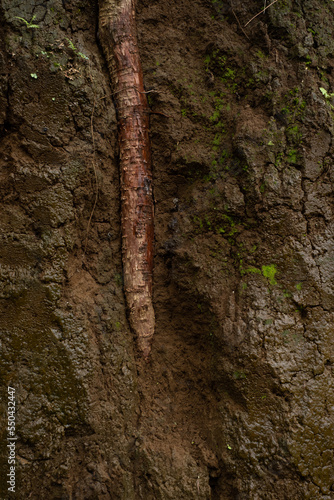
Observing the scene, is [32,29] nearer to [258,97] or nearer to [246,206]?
[258,97]

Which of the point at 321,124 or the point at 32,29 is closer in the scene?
the point at 32,29

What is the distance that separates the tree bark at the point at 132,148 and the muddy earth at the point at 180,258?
0.08 meters

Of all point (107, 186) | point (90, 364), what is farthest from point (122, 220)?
point (90, 364)

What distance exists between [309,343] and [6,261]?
2206 millimetres

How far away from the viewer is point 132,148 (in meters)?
2.82

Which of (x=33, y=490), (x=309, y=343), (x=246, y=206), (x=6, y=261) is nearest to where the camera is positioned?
(x=33, y=490)

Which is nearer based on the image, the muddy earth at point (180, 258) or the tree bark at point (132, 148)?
the muddy earth at point (180, 258)

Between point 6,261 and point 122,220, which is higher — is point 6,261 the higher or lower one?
the lower one

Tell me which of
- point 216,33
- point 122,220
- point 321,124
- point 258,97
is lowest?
point 122,220

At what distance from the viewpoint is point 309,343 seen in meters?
2.54

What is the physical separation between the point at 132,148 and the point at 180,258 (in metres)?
0.97

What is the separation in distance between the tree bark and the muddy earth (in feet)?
0.27

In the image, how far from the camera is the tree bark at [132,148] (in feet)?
9.00

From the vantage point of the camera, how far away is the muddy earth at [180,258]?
2.30 meters
